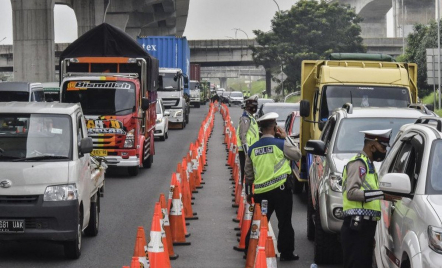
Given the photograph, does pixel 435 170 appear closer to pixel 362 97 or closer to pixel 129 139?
pixel 362 97

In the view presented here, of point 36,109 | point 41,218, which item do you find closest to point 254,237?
point 41,218

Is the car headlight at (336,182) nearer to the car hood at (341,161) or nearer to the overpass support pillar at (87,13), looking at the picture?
the car hood at (341,161)

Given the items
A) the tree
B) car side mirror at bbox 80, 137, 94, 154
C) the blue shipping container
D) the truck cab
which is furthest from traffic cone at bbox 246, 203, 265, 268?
the tree

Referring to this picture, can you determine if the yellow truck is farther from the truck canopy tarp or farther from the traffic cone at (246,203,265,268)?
the truck canopy tarp

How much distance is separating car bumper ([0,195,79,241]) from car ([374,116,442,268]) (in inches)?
169

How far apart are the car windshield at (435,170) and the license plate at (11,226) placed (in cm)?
559

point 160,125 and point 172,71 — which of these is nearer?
A: point 160,125

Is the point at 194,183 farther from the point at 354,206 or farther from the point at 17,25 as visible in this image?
the point at 17,25

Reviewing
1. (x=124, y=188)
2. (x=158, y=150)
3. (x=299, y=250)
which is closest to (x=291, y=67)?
(x=158, y=150)

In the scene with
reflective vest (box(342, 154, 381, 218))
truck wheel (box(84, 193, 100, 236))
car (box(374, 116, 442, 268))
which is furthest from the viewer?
truck wheel (box(84, 193, 100, 236))

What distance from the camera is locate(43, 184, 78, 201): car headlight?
12102 mm

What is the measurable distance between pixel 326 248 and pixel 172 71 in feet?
115

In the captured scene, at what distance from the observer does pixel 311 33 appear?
278 feet

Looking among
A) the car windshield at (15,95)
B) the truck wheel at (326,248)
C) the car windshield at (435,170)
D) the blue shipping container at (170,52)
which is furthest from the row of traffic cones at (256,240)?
the blue shipping container at (170,52)
